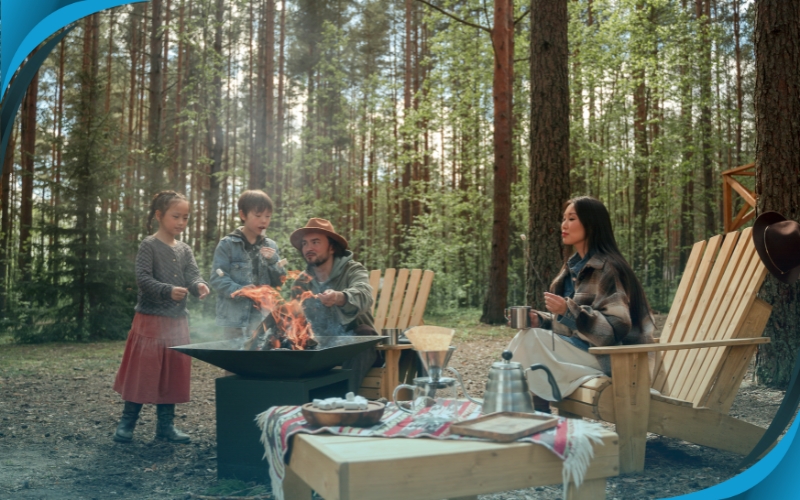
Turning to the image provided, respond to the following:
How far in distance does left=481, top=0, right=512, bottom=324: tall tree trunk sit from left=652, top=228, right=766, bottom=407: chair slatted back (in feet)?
17.1

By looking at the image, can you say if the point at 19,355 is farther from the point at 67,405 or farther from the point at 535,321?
the point at 535,321

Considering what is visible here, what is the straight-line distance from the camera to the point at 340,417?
1.75m

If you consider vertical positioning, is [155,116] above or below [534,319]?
above

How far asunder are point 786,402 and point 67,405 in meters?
4.10

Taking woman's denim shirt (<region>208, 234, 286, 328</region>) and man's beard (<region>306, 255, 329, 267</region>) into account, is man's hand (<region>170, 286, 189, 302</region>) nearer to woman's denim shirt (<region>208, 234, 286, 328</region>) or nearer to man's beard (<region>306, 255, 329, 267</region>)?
woman's denim shirt (<region>208, 234, 286, 328</region>)

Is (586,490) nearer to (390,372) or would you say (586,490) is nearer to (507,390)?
(507,390)

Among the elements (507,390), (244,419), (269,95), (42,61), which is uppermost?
(269,95)

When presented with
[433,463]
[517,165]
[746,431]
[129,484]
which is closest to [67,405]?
[129,484]

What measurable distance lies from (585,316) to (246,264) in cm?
174

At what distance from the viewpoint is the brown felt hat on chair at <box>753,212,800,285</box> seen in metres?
2.66

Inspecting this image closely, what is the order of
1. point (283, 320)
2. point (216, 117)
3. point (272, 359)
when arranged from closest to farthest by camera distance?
point (272, 359) < point (283, 320) < point (216, 117)

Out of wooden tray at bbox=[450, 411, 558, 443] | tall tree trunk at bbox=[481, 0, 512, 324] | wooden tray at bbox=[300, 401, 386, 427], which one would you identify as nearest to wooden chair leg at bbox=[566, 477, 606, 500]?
wooden tray at bbox=[450, 411, 558, 443]

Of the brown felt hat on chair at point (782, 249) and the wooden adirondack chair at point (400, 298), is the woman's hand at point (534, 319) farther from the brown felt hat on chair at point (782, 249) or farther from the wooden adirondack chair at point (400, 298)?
the brown felt hat on chair at point (782, 249)

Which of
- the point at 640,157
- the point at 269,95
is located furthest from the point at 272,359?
the point at 269,95
